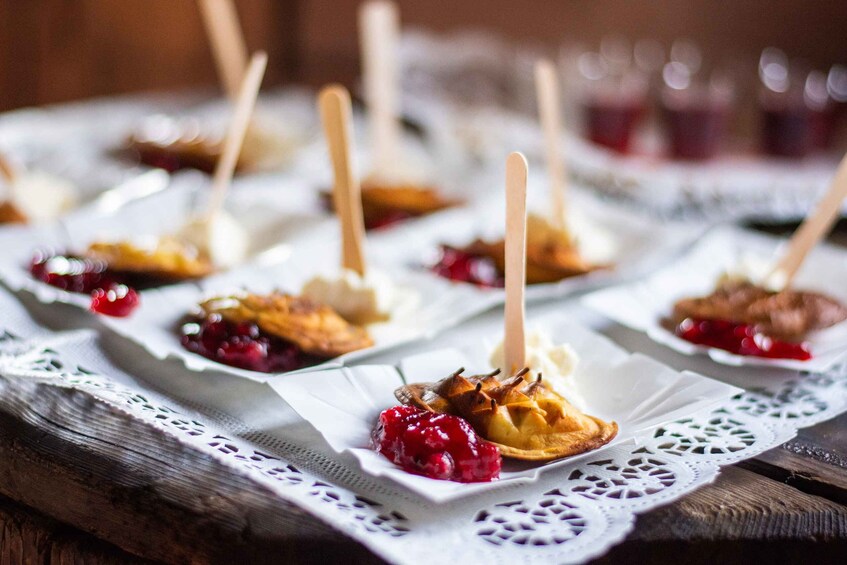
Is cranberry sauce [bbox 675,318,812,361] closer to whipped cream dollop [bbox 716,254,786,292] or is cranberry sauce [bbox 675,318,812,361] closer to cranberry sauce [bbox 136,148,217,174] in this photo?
whipped cream dollop [bbox 716,254,786,292]

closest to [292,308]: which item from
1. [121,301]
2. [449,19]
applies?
[121,301]

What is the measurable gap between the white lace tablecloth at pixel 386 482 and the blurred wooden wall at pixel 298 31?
2.29 metres

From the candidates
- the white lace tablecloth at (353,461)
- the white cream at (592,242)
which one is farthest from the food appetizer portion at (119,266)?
the white cream at (592,242)

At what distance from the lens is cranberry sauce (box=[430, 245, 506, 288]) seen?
2170 millimetres

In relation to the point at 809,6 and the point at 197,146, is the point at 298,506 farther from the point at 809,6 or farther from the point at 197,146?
the point at 809,6

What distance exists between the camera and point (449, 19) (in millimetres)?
4715

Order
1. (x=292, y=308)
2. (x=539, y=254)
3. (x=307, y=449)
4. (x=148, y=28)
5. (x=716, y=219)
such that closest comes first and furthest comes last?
(x=307, y=449)
(x=292, y=308)
(x=539, y=254)
(x=716, y=219)
(x=148, y=28)

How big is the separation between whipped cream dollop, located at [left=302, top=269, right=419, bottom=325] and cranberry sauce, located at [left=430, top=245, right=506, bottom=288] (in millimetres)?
267

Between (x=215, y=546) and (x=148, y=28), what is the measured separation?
11.1 feet

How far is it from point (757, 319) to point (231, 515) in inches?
42.1

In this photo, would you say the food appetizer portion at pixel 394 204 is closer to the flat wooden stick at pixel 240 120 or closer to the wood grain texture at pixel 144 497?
the flat wooden stick at pixel 240 120

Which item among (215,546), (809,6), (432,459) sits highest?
(809,6)

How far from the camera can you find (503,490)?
1295mm

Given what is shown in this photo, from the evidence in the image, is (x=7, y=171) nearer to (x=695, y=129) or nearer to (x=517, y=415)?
(x=517, y=415)
